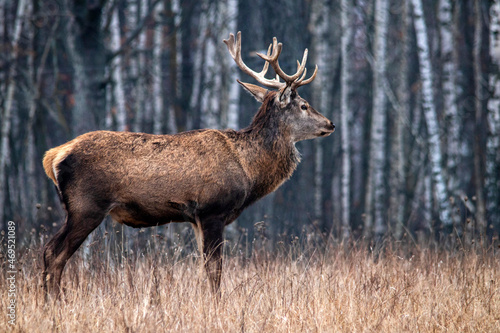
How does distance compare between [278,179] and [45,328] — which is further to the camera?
[278,179]

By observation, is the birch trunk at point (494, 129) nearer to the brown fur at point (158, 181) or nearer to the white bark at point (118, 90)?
the brown fur at point (158, 181)

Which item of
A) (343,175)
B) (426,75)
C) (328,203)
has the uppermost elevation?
(426,75)

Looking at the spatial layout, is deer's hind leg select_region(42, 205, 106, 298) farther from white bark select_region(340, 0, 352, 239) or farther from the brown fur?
white bark select_region(340, 0, 352, 239)

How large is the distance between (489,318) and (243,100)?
11725 millimetres

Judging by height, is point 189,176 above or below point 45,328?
above

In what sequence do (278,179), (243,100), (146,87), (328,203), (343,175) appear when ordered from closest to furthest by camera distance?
(278,179) < (343,175) < (243,100) < (146,87) < (328,203)

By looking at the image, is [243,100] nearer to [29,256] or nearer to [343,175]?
[343,175]

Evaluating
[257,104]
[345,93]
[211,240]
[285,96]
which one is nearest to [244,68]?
[285,96]

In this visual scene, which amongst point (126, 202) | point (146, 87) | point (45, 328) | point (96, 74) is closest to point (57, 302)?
point (45, 328)

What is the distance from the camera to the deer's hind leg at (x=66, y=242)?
5324mm

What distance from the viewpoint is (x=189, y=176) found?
582cm

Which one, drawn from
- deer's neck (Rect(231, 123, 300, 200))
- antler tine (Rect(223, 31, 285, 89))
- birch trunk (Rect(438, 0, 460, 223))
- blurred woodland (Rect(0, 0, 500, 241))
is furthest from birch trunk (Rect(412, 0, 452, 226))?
antler tine (Rect(223, 31, 285, 89))

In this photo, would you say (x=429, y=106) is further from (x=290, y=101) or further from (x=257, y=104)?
(x=257, y=104)

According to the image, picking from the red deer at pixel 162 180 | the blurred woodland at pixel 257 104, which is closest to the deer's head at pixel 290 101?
the red deer at pixel 162 180
